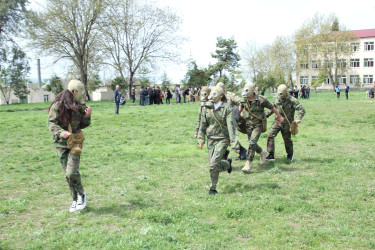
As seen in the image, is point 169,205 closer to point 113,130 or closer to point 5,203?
point 5,203

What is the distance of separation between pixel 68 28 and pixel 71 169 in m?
36.3

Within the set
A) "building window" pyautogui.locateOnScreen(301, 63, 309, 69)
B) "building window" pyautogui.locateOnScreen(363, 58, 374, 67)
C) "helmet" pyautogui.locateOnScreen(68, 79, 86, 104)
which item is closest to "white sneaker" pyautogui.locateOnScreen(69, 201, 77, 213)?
"helmet" pyautogui.locateOnScreen(68, 79, 86, 104)

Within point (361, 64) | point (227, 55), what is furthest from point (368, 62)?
point (227, 55)

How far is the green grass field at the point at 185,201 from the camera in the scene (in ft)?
15.8

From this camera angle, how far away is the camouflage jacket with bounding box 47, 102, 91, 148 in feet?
18.6

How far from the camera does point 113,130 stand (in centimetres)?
1673

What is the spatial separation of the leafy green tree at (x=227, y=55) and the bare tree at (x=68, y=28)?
83.7 ft

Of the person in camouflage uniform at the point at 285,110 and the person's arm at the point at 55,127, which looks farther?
the person in camouflage uniform at the point at 285,110

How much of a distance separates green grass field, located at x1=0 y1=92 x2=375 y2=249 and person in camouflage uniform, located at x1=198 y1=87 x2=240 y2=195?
0.56 metres

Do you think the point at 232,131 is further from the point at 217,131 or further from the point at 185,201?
the point at 185,201

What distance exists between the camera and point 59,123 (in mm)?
5859

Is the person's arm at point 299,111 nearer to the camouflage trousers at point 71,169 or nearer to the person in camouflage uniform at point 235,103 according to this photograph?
the person in camouflage uniform at point 235,103

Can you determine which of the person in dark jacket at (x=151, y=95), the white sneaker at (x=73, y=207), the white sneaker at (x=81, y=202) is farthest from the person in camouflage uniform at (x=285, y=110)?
the person in dark jacket at (x=151, y=95)

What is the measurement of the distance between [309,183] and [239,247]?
341 centimetres
